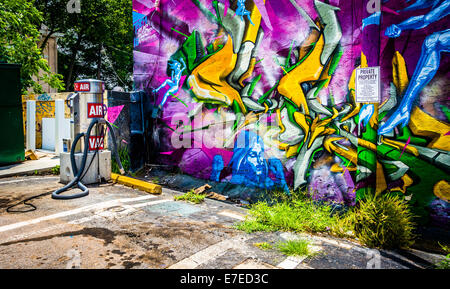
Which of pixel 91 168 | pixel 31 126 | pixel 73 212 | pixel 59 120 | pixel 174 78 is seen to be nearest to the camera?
pixel 73 212

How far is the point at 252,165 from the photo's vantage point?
6.60m

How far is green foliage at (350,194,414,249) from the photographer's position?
3879 mm

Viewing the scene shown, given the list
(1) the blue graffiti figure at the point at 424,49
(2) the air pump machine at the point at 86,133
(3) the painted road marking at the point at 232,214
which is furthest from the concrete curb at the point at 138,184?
(1) the blue graffiti figure at the point at 424,49

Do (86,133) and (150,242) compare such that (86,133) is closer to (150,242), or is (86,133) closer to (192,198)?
(192,198)

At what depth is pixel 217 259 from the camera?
11.4ft

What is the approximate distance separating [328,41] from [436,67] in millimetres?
1710

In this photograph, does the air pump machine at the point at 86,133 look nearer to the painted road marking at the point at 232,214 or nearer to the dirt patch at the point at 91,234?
the dirt patch at the point at 91,234

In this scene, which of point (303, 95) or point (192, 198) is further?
point (192, 198)

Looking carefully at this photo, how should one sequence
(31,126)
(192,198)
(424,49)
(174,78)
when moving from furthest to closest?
(31,126)
(174,78)
(192,198)
(424,49)

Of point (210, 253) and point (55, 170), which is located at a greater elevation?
point (55, 170)

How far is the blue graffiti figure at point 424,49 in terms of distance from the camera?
4293 mm

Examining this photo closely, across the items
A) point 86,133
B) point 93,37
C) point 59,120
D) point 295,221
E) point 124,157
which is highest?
point 93,37

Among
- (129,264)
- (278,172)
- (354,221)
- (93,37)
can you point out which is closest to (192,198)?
(278,172)

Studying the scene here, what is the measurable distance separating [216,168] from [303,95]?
276 centimetres
